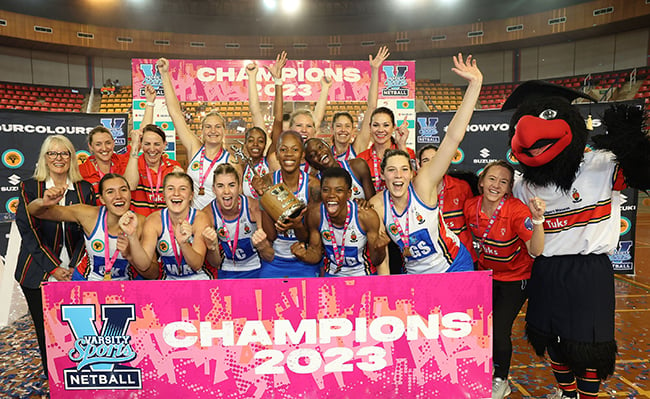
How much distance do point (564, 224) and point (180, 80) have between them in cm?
925

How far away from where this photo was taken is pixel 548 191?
2.50 m

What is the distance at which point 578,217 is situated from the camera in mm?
2420

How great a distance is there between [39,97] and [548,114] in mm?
20243

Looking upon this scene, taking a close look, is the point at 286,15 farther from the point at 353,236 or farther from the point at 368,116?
the point at 353,236

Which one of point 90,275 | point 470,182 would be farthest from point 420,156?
point 90,275

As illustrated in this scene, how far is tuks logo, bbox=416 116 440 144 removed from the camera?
5797mm

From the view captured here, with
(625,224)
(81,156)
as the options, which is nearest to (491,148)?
(625,224)

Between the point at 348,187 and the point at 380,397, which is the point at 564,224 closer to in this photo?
the point at 348,187

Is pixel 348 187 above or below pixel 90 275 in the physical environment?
above

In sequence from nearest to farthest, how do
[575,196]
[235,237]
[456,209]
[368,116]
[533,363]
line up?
[575,196] → [235,237] → [456,209] → [533,363] → [368,116]

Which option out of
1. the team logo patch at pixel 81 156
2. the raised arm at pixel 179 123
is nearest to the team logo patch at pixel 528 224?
the raised arm at pixel 179 123

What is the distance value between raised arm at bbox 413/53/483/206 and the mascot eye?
0.39 metres

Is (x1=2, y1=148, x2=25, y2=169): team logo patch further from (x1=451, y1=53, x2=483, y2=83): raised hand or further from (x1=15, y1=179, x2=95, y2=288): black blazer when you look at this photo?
(x1=451, y1=53, x2=483, y2=83): raised hand

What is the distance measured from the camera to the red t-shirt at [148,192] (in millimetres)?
3615
